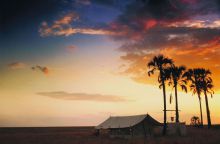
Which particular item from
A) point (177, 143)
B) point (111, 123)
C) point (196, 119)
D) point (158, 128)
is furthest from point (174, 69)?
point (196, 119)

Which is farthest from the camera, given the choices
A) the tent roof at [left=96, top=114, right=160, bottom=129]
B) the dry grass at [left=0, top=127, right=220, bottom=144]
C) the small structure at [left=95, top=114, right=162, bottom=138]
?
the tent roof at [left=96, top=114, right=160, bottom=129]

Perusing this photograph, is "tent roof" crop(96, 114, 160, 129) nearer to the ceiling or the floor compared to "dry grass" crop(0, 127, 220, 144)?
nearer to the ceiling

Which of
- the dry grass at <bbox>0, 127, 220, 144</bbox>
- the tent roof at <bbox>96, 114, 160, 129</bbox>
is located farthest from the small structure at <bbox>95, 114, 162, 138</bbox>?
the dry grass at <bbox>0, 127, 220, 144</bbox>

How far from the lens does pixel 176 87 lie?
61.6 m

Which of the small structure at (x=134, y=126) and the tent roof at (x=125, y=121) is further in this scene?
the tent roof at (x=125, y=121)

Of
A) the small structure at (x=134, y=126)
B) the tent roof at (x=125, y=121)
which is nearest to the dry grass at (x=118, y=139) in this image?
the small structure at (x=134, y=126)

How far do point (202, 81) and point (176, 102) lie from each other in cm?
1600

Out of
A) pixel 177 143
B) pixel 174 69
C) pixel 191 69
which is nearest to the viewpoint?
pixel 177 143

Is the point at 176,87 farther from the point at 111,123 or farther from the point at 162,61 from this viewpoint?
the point at 111,123

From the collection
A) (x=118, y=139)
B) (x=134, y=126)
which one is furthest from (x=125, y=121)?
(x=118, y=139)

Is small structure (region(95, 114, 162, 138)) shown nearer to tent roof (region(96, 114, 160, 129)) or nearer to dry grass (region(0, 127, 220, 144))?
tent roof (region(96, 114, 160, 129))

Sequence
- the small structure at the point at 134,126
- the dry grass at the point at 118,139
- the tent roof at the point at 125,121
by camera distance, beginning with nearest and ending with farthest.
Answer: the dry grass at the point at 118,139 < the small structure at the point at 134,126 < the tent roof at the point at 125,121

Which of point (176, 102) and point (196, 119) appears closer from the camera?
point (176, 102)

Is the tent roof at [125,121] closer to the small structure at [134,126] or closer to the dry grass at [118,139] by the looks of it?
the small structure at [134,126]
